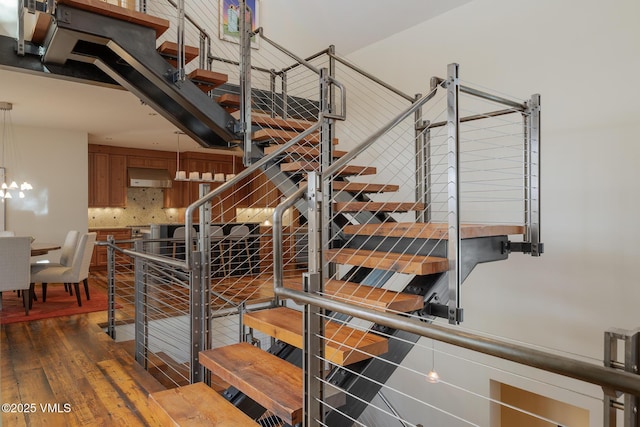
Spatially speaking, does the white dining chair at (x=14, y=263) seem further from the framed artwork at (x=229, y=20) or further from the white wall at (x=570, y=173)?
the white wall at (x=570, y=173)

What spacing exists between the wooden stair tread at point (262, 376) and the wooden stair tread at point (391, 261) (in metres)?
0.72

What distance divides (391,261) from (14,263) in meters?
4.28

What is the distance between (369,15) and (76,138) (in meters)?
5.44

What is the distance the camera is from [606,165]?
11.2ft

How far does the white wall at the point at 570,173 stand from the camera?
10.9 ft

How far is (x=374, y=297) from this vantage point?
2254mm

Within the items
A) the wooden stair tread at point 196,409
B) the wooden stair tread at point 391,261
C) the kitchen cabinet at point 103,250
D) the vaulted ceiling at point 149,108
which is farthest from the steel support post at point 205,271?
the kitchen cabinet at point 103,250

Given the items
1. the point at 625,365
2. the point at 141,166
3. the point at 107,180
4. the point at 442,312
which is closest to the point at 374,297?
the point at 442,312

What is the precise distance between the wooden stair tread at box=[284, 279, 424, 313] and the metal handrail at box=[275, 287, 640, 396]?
82 cm

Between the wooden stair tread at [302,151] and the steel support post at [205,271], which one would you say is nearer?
the steel support post at [205,271]

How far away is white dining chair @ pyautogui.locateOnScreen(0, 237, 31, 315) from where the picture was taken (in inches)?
174

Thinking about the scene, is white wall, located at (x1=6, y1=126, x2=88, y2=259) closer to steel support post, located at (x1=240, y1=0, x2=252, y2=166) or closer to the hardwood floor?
the hardwood floor

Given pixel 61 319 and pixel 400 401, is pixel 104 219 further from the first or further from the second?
pixel 400 401

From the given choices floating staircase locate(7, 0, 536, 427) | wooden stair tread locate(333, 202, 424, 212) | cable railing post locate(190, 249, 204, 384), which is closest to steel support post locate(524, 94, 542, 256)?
floating staircase locate(7, 0, 536, 427)
